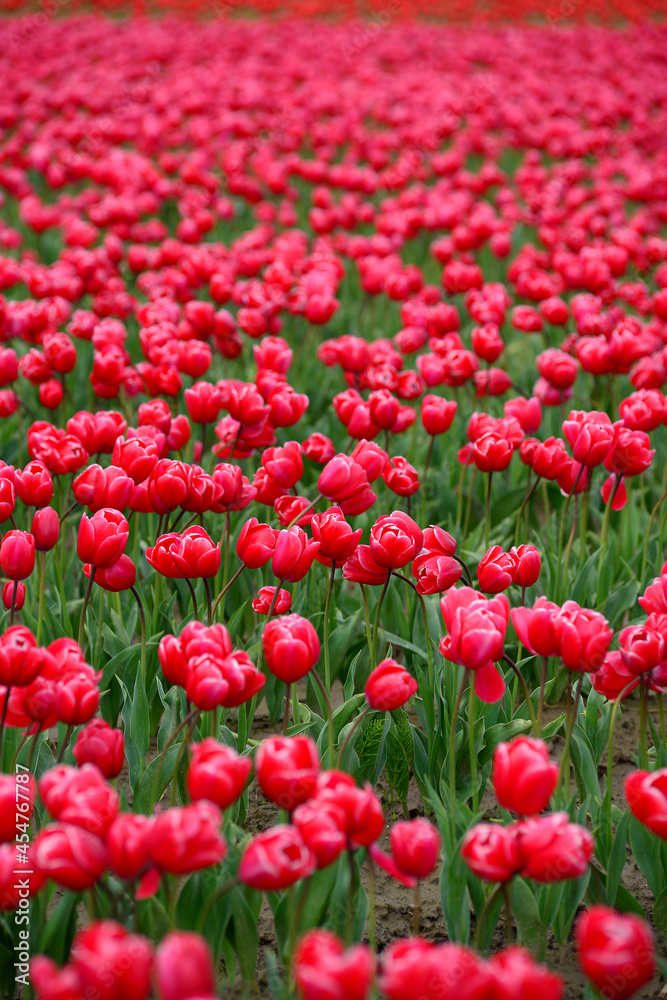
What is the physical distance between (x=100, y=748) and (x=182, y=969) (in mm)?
547

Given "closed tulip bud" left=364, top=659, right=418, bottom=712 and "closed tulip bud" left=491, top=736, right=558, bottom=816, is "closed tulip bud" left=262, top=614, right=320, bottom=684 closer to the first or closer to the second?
"closed tulip bud" left=364, top=659, right=418, bottom=712

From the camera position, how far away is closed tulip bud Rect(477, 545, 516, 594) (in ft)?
6.51

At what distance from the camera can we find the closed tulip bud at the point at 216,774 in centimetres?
134

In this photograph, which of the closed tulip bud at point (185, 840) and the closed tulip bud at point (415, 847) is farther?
the closed tulip bud at point (415, 847)

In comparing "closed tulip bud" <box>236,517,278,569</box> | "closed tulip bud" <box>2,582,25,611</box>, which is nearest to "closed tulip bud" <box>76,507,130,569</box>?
"closed tulip bud" <box>2,582,25,611</box>

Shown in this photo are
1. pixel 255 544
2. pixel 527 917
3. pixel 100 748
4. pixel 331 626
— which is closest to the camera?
pixel 100 748

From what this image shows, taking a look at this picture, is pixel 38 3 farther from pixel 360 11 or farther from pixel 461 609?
pixel 461 609

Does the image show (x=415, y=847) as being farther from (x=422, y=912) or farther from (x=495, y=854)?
(x=422, y=912)

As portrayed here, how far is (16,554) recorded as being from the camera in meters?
1.93

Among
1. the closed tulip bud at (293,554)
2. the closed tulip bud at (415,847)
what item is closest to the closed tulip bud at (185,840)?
the closed tulip bud at (415,847)

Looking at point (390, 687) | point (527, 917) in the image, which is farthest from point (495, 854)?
point (527, 917)

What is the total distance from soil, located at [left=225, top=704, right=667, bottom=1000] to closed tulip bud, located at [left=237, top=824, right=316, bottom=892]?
689 millimetres

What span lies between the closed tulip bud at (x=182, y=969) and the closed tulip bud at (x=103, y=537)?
965 mm

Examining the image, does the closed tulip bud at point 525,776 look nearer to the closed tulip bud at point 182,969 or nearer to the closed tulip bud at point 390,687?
the closed tulip bud at point 390,687
